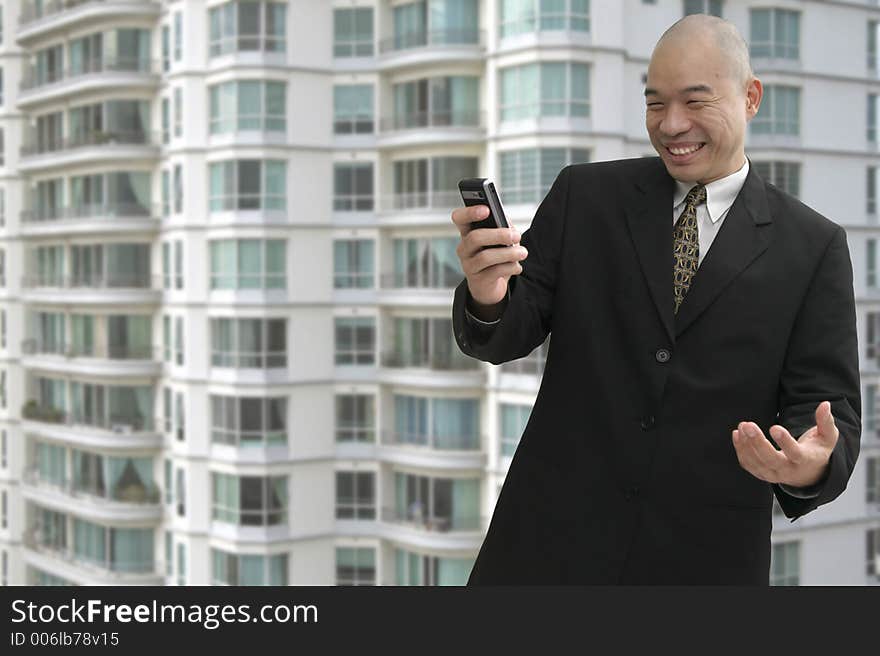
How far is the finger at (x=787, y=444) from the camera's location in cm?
136

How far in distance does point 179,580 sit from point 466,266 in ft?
64.9

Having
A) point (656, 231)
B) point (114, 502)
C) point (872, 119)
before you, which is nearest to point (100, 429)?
point (114, 502)

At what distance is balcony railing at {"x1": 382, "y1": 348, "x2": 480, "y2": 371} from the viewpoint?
18125 millimetres

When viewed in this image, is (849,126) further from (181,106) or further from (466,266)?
(466,266)

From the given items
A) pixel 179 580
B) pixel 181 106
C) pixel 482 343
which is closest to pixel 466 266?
pixel 482 343

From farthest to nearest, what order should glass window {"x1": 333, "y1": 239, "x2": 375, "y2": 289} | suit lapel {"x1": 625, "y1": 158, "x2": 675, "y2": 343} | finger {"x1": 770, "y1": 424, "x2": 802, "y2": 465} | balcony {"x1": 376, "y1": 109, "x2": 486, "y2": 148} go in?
glass window {"x1": 333, "y1": 239, "x2": 375, "y2": 289} → balcony {"x1": 376, "y1": 109, "x2": 486, "y2": 148} → suit lapel {"x1": 625, "y1": 158, "x2": 675, "y2": 343} → finger {"x1": 770, "y1": 424, "x2": 802, "y2": 465}

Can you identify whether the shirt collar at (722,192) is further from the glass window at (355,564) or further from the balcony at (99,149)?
the balcony at (99,149)

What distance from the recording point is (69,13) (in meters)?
21.0

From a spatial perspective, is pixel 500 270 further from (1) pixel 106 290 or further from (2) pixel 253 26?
(1) pixel 106 290

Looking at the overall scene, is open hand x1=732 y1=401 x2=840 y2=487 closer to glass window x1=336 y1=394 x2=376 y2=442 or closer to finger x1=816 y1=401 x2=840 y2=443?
finger x1=816 y1=401 x2=840 y2=443

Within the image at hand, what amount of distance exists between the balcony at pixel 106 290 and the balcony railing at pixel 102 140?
257 centimetres

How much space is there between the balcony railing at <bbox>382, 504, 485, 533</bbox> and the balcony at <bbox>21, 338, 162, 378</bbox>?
5.51 m

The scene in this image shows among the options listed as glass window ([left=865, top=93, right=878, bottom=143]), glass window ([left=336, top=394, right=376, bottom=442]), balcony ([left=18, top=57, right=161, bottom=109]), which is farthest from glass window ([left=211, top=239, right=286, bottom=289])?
glass window ([left=865, top=93, right=878, bottom=143])

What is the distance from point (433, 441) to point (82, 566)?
8450 mm
